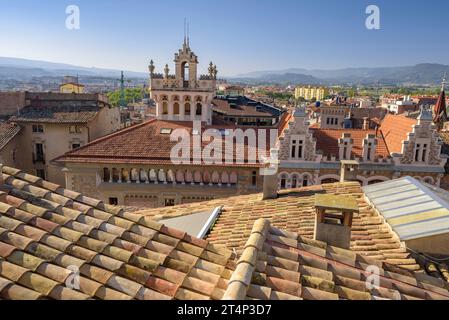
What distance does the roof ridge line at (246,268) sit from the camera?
15.7 feet

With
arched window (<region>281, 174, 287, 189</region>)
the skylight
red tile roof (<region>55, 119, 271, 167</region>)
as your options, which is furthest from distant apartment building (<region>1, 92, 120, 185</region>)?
arched window (<region>281, 174, 287, 189</region>)

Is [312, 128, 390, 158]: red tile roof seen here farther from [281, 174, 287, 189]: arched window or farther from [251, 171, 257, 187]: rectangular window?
[251, 171, 257, 187]: rectangular window

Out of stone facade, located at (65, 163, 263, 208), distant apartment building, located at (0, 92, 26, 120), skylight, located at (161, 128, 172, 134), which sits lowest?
stone facade, located at (65, 163, 263, 208)

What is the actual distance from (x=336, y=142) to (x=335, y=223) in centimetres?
1901

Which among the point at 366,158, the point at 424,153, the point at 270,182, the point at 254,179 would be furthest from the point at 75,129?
the point at 424,153

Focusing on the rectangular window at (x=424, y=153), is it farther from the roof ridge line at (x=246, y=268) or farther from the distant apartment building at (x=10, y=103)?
the distant apartment building at (x=10, y=103)

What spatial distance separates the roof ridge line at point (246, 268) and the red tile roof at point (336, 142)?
19722mm

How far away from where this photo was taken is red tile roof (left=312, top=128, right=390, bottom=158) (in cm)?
2538

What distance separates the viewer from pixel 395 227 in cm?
977

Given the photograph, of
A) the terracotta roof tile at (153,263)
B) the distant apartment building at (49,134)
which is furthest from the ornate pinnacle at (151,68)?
the terracotta roof tile at (153,263)

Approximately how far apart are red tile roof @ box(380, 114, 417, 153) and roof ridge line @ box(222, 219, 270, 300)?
2178 cm

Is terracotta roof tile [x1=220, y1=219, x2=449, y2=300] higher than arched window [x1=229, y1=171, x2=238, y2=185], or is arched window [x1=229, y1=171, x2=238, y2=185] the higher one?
terracotta roof tile [x1=220, y1=219, x2=449, y2=300]

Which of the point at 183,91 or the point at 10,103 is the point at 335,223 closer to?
the point at 183,91

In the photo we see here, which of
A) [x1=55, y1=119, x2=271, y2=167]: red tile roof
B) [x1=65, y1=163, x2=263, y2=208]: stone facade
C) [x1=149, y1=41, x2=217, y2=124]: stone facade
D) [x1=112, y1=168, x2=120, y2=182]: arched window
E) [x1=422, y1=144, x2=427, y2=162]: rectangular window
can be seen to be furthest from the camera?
[x1=149, y1=41, x2=217, y2=124]: stone facade
